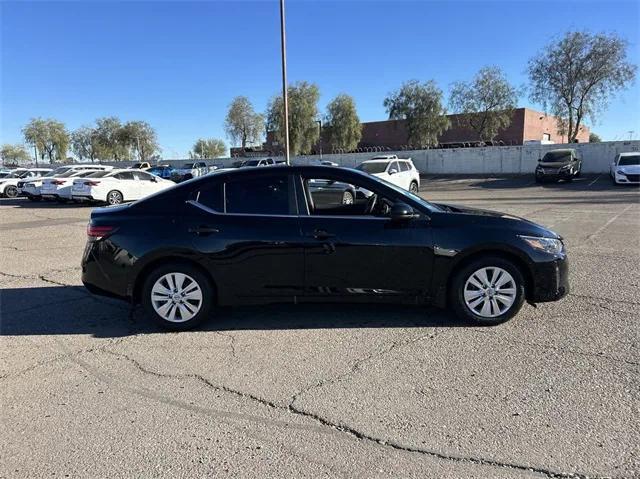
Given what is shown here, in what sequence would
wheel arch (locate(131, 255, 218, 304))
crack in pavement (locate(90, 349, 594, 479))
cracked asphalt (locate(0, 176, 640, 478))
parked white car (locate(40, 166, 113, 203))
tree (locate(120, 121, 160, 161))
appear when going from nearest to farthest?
1. crack in pavement (locate(90, 349, 594, 479))
2. cracked asphalt (locate(0, 176, 640, 478))
3. wheel arch (locate(131, 255, 218, 304))
4. parked white car (locate(40, 166, 113, 203))
5. tree (locate(120, 121, 160, 161))

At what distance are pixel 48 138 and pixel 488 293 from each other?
3669 inches

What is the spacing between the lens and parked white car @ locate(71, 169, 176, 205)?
18.8m

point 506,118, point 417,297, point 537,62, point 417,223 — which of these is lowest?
point 417,297

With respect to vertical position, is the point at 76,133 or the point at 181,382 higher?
the point at 76,133

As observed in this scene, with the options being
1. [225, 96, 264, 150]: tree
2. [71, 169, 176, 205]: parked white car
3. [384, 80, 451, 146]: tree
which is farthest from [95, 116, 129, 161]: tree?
[71, 169, 176, 205]: parked white car

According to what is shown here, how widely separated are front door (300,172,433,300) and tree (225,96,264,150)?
61.5 meters

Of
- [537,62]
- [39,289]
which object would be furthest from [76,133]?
[39,289]

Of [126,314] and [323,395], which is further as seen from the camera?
[126,314]

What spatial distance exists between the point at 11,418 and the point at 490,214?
4493mm

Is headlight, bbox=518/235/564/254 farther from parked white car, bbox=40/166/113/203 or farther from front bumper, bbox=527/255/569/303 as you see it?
parked white car, bbox=40/166/113/203

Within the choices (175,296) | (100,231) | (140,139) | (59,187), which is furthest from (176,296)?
(140,139)

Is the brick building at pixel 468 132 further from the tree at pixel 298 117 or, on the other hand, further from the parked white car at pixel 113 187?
the parked white car at pixel 113 187

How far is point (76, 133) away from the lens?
3319 inches

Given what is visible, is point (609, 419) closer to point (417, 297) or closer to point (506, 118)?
point (417, 297)
